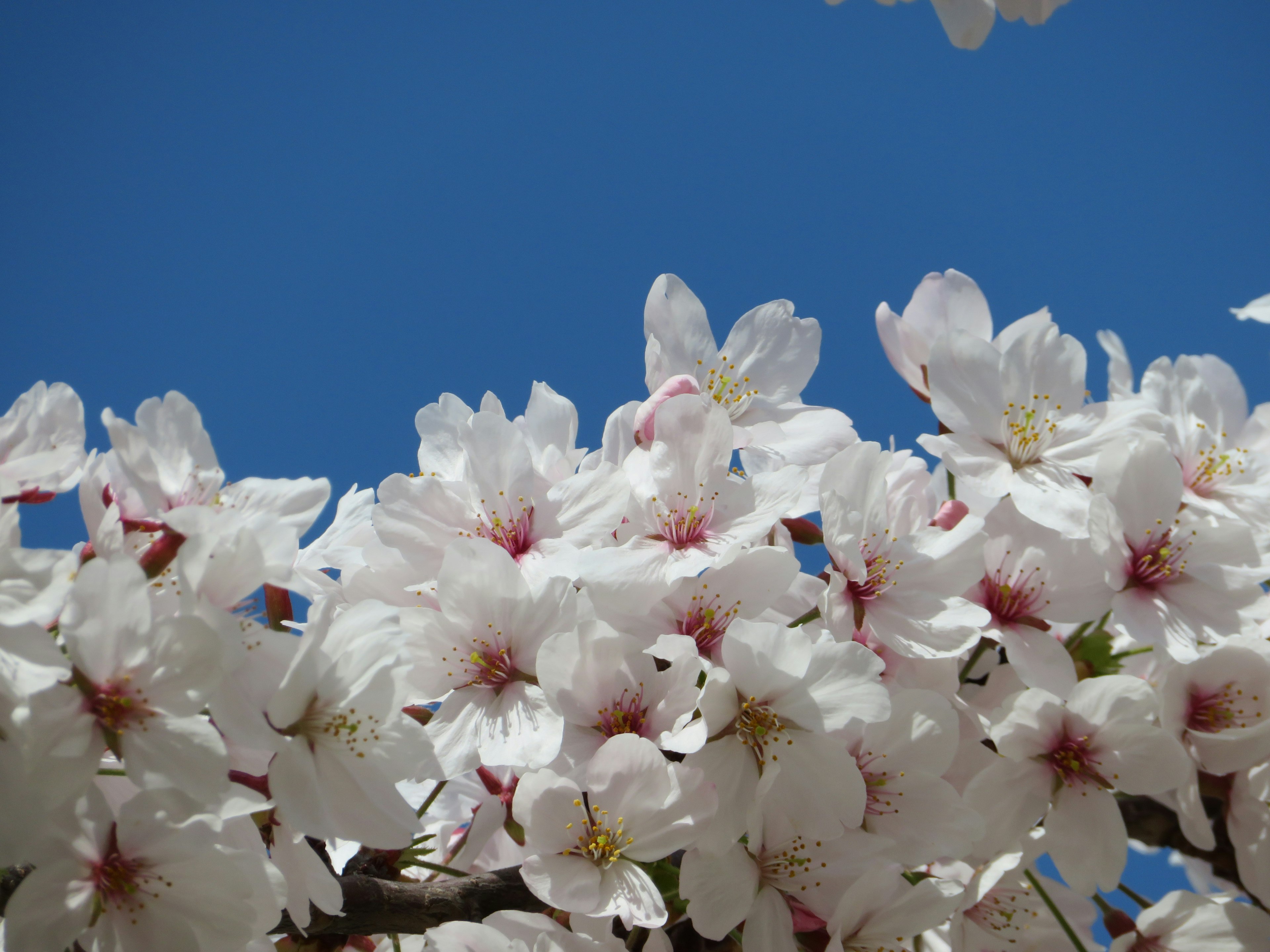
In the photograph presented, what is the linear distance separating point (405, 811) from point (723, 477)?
0.53m

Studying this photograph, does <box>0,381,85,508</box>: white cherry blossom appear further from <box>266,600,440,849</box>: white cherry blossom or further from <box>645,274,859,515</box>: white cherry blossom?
<box>645,274,859,515</box>: white cherry blossom

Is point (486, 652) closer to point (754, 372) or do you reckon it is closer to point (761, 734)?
point (761, 734)

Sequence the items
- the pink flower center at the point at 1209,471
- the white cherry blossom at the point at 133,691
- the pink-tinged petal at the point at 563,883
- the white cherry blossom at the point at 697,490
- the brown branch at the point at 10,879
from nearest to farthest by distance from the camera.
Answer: the white cherry blossom at the point at 133,691 < the brown branch at the point at 10,879 < the pink-tinged petal at the point at 563,883 < the white cherry blossom at the point at 697,490 < the pink flower center at the point at 1209,471

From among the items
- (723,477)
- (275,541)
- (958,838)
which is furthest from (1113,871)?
(275,541)

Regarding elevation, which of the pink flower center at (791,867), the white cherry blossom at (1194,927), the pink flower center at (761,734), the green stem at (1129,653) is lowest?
the white cherry blossom at (1194,927)

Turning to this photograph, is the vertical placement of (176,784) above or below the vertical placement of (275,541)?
below

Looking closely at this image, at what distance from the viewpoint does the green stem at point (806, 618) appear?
114 centimetres

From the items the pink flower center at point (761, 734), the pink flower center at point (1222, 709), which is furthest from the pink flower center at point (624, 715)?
the pink flower center at point (1222, 709)

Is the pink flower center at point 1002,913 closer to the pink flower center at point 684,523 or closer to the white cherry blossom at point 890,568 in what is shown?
the white cherry blossom at point 890,568

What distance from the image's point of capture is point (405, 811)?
3.02ft

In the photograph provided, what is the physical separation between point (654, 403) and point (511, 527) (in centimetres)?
25

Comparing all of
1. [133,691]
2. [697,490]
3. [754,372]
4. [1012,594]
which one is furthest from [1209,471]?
[133,691]

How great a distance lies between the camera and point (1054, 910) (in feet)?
4.13

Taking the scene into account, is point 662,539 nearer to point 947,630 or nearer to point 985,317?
point 947,630
